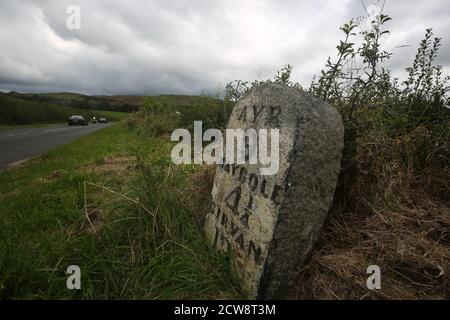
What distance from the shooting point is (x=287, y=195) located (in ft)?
6.57

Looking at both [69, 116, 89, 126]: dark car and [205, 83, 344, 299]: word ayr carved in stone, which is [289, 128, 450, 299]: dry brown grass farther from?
[69, 116, 89, 126]: dark car

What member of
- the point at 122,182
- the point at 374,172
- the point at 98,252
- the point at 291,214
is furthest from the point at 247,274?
the point at 122,182

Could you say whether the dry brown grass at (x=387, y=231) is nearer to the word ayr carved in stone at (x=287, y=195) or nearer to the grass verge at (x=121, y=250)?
the word ayr carved in stone at (x=287, y=195)

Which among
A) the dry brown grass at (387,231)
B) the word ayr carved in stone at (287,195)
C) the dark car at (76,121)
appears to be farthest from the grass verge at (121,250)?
the dark car at (76,121)

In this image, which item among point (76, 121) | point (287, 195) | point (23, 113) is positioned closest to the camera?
point (287, 195)

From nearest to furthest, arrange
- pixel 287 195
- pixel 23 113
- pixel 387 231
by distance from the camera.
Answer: pixel 287 195
pixel 387 231
pixel 23 113

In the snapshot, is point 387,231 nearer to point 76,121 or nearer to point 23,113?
point 23,113

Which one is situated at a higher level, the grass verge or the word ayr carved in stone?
the word ayr carved in stone

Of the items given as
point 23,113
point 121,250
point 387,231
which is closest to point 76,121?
point 23,113

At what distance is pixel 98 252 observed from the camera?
8.33 ft

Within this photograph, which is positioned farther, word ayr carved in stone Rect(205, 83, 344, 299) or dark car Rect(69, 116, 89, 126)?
dark car Rect(69, 116, 89, 126)

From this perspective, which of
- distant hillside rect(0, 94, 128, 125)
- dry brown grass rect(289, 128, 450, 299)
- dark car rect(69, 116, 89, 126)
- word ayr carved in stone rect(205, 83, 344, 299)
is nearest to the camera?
word ayr carved in stone rect(205, 83, 344, 299)

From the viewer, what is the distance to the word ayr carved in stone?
6.64 ft

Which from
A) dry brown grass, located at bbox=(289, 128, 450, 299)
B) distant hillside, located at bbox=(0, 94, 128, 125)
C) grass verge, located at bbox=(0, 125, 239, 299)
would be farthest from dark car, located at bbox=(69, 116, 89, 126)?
dry brown grass, located at bbox=(289, 128, 450, 299)
